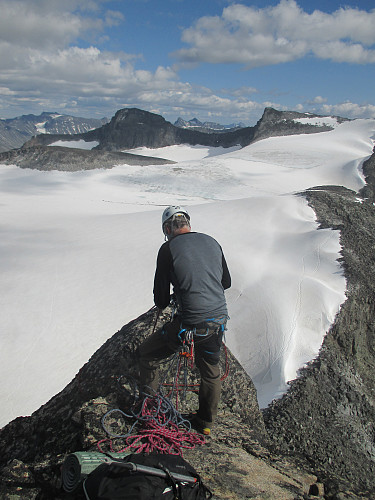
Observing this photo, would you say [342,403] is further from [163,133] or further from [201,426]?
[163,133]

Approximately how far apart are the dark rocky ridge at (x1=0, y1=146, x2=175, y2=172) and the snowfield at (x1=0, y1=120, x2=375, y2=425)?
846 centimetres

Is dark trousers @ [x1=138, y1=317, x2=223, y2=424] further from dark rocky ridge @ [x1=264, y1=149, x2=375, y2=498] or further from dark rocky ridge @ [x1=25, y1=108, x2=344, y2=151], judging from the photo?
dark rocky ridge @ [x1=25, y1=108, x2=344, y2=151]

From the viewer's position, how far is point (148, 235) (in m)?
16.8

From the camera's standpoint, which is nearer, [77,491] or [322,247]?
[77,491]

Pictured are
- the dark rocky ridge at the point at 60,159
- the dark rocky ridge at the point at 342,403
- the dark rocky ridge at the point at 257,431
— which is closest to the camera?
the dark rocky ridge at the point at 257,431

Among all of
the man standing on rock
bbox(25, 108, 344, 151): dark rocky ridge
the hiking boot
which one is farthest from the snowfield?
bbox(25, 108, 344, 151): dark rocky ridge

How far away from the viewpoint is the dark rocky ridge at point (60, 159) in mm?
34688

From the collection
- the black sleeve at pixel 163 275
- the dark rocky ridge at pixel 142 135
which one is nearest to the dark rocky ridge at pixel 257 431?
the black sleeve at pixel 163 275

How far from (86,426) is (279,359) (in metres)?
6.77

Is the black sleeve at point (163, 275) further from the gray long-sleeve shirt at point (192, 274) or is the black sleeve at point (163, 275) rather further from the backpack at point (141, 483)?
the backpack at point (141, 483)

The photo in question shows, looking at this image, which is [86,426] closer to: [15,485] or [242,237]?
[15,485]

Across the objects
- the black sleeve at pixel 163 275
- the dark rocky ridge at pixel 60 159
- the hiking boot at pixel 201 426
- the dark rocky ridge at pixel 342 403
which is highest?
the dark rocky ridge at pixel 60 159

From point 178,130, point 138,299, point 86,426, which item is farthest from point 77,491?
point 178,130

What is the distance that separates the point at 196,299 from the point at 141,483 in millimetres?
2043
